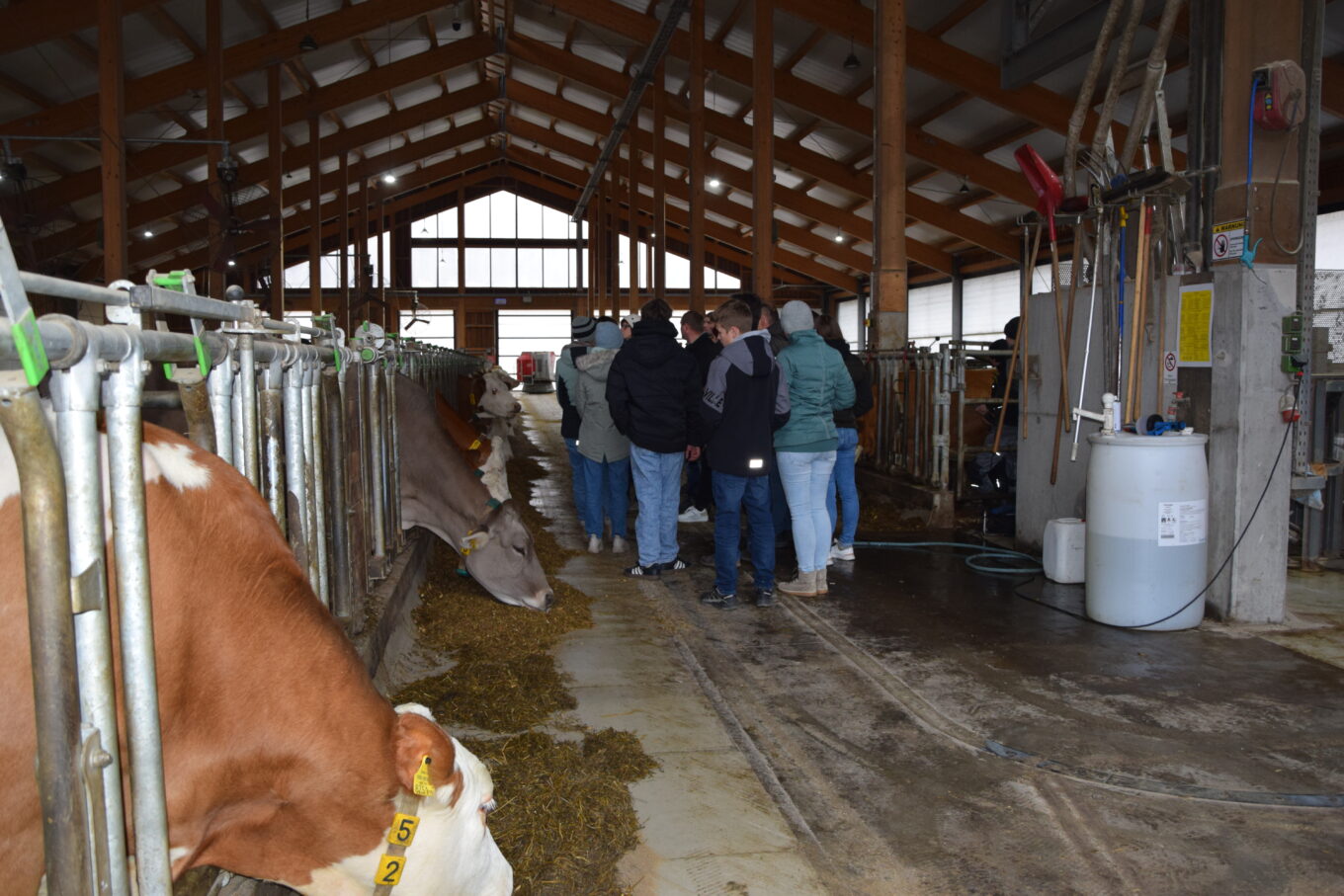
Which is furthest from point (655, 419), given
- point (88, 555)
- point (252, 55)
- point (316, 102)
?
point (316, 102)

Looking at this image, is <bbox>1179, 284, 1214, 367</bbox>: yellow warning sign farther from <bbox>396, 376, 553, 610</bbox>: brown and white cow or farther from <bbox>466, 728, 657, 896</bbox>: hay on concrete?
<bbox>466, 728, 657, 896</bbox>: hay on concrete

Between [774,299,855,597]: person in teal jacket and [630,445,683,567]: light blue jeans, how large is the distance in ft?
3.04

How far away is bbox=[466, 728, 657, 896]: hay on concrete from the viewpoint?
2.77m

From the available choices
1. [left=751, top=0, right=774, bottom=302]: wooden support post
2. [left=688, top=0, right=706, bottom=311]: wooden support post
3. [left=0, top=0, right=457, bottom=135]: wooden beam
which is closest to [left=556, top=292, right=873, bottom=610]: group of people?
[left=751, top=0, right=774, bottom=302]: wooden support post

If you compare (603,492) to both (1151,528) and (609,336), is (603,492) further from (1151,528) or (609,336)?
(1151,528)

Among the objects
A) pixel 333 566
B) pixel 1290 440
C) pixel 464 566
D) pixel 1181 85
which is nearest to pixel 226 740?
pixel 333 566

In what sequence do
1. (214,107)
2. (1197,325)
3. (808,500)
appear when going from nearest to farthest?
(1197,325) < (808,500) < (214,107)

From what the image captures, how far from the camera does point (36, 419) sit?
128cm

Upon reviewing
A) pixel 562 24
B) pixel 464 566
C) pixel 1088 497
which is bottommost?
pixel 464 566

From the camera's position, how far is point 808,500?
20.0 feet

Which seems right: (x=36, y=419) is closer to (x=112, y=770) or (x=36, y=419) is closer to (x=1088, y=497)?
(x=112, y=770)

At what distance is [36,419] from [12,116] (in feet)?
58.1

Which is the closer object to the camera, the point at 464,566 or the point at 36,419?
the point at 36,419

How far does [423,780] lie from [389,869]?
0.62ft
